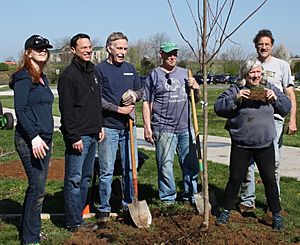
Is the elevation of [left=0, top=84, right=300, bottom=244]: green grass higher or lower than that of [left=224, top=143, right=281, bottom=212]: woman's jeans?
lower

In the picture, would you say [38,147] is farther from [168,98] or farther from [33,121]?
[168,98]

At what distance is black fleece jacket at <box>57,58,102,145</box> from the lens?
494cm

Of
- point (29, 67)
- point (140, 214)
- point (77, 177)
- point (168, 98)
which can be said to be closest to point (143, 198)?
point (140, 214)

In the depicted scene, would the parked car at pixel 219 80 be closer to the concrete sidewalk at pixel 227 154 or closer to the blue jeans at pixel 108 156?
the concrete sidewalk at pixel 227 154

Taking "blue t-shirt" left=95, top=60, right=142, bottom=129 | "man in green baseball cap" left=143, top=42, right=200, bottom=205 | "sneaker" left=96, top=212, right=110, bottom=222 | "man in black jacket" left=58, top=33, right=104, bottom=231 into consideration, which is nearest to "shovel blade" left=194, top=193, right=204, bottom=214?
"man in green baseball cap" left=143, top=42, right=200, bottom=205

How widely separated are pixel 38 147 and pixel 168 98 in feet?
6.42

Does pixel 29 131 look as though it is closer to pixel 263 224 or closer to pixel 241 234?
pixel 241 234

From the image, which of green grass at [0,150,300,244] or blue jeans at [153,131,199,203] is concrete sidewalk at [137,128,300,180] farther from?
blue jeans at [153,131,199,203]

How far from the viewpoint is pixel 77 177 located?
513 centimetres

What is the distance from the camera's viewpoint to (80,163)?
512 centimetres

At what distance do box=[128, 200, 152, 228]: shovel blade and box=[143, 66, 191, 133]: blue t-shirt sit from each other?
1.00 m

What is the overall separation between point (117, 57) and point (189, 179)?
68.7 inches

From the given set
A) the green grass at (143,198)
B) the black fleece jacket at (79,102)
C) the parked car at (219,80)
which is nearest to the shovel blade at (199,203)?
the green grass at (143,198)

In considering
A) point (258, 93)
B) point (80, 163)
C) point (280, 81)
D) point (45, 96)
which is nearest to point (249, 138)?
point (258, 93)
